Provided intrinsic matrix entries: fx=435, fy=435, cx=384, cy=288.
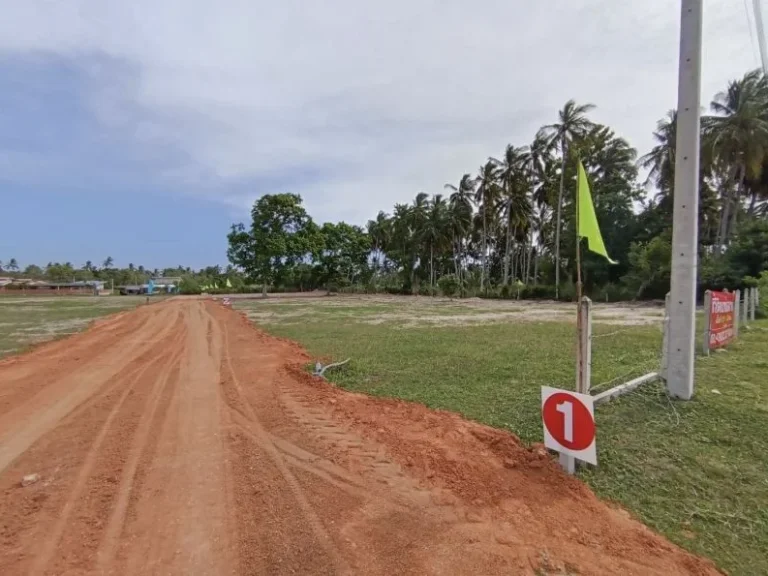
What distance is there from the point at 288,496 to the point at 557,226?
38.5 meters

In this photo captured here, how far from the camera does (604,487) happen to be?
327 cm

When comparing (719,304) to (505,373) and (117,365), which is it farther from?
(117,365)

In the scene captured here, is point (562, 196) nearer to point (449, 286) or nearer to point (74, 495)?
point (449, 286)

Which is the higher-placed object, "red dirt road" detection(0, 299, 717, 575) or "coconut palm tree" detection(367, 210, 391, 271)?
"coconut palm tree" detection(367, 210, 391, 271)

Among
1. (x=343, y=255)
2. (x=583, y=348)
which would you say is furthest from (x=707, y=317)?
(x=343, y=255)

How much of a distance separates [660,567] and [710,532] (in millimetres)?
606

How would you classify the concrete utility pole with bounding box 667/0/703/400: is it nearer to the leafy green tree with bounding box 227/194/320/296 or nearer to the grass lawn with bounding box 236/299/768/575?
the grass lawn with bounding box 236/299/768/575

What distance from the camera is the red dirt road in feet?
7.88

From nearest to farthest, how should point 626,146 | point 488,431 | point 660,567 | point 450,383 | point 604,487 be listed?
point 660,567, point 604,487, point 488,431, point 450,383, point 626,146

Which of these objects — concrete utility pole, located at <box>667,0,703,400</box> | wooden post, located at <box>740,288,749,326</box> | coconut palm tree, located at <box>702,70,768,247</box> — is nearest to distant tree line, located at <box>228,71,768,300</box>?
coconut palm tree, located at <box>702,70,768,247</box>

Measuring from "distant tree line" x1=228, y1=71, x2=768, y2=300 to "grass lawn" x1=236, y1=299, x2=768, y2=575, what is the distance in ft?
52.6

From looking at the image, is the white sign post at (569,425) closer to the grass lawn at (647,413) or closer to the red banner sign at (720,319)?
the grass lawn at (647,413)

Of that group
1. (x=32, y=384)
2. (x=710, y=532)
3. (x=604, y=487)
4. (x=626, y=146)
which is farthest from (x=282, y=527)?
(x=626, y=146)

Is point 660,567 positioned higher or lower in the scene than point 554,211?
lower
